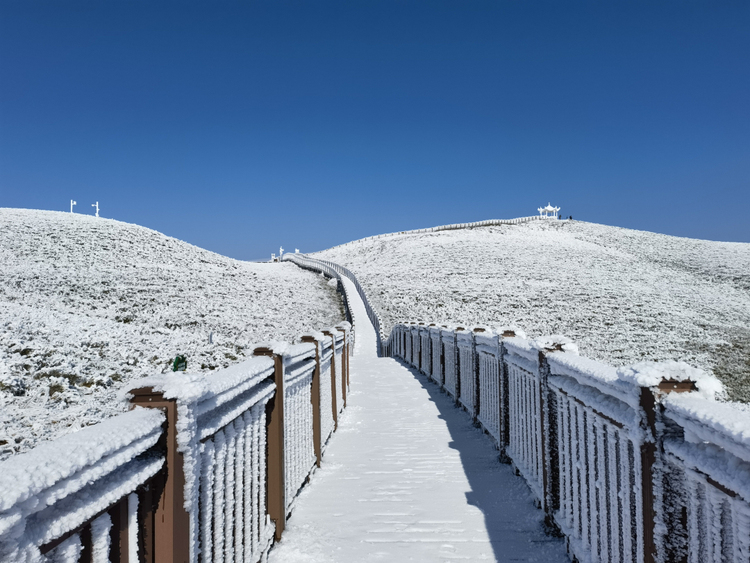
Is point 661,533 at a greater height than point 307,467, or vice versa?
point 661,533

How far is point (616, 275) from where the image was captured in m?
56.8

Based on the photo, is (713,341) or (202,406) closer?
(202,406)

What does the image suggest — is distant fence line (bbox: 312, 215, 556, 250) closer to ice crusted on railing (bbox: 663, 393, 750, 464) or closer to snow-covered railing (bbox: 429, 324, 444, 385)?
snow-covered railing (bbox: 429, 324, 444, 385)

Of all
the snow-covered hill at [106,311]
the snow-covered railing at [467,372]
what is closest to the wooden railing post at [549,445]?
the snow-covered railing at [467,372]

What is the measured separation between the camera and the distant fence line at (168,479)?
1616 mm

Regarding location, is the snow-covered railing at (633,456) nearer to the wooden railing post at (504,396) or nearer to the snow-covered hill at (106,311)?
the wooden railing post at (504,396)

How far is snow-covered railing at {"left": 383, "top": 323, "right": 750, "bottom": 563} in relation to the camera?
2.11m

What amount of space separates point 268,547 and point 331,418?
3893 millimetres

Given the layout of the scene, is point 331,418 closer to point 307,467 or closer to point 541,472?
point 307,467

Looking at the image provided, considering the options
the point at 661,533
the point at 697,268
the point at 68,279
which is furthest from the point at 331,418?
the point at 697,268

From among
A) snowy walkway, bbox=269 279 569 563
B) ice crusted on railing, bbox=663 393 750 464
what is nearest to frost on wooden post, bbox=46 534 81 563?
ice crusted on railing, bbox=663 393 750 464

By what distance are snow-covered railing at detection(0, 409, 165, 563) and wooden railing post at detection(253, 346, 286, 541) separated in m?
2.15

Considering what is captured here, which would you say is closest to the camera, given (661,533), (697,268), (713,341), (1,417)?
(661,533)

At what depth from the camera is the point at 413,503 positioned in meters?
5.62
